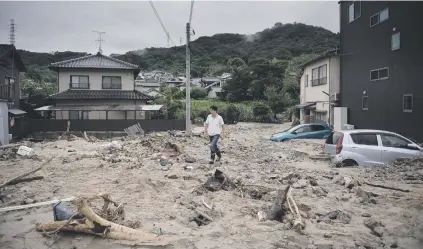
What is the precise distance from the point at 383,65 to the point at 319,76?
7056 mm

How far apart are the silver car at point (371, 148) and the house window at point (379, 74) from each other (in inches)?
337

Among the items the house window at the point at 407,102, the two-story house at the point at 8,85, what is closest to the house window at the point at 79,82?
the two-story house at the point at 8,85

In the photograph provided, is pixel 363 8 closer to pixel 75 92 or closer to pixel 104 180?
pixel 104 180

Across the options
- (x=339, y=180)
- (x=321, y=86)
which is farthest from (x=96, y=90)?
(x=339, y=180)

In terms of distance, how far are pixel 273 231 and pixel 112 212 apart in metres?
2.43

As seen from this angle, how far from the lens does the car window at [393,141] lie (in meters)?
9.06

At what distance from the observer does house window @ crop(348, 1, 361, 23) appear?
747 inches

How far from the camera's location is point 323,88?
2292 centimetres

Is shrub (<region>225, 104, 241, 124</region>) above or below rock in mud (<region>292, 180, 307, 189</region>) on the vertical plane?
above

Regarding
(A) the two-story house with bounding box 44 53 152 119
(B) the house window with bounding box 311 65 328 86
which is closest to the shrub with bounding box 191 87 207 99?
(A) the two-story house with bounding box 44 53 152 119

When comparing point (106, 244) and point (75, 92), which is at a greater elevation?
point (75, 92)

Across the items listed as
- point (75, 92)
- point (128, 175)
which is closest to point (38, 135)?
point (75, 92)

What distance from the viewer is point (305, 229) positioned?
14.3ft

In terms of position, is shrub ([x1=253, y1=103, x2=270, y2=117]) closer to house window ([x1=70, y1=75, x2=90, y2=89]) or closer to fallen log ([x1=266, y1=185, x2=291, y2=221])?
house window ([x1=70, y1=75, x2=90, y2=89])
